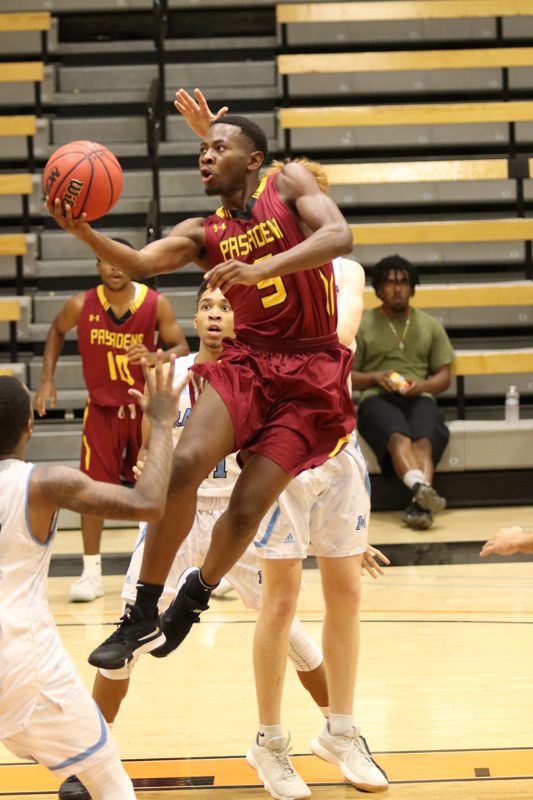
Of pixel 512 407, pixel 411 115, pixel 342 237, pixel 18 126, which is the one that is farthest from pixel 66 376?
pixel 342 237

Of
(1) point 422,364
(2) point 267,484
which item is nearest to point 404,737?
(2) point 267,484

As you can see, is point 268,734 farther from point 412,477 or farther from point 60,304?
point 60,304

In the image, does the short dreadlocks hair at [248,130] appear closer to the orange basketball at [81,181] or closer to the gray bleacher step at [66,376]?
the orange basketball at [81,181]

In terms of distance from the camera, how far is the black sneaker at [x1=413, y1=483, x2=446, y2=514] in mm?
6602

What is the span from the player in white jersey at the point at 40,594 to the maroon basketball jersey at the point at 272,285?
2.08ft

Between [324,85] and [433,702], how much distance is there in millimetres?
6636

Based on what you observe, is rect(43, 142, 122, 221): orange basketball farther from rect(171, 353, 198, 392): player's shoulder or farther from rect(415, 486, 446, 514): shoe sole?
rect(415, 486, 446, 514): shoe sole

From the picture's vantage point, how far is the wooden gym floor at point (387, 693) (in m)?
3.37

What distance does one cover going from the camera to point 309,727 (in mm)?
3854

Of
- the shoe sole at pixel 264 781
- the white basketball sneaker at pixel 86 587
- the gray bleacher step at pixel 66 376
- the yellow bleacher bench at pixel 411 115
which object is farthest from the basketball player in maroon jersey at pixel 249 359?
the yellow bleacher bench at pixel 411 115

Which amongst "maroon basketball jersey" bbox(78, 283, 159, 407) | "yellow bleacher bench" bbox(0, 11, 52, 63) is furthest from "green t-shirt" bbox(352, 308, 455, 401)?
"yellow bleacher bench" bbox(0, 11, 52, 63)

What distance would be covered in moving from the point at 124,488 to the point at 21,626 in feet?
1.37

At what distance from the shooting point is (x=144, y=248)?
3061 mm

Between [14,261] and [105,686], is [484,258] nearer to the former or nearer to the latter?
[14,261]
